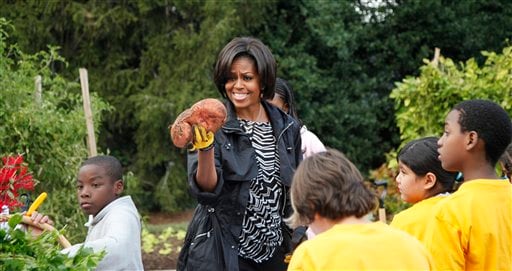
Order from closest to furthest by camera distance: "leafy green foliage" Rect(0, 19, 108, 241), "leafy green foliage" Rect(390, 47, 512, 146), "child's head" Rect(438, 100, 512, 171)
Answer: "child's head" Rect(438, 100, 512, 171) < "leafy green foliage" Rect(0, 19, 108, 241) < "leafy green foliage" Rect(390, 47, 512, 146)

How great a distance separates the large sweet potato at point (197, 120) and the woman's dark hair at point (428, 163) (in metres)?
0.94

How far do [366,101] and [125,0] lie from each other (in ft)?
16.1

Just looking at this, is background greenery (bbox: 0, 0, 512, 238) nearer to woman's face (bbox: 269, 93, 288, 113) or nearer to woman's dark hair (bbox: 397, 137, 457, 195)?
woman's face (bbox: 269, 93, 288, 113)

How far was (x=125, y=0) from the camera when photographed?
17000 millimetres

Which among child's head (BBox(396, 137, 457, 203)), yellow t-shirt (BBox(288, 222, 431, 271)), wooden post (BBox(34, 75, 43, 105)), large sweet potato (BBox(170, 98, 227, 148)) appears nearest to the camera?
yellow t-shirt (BBox(288, 222, 431, 271))

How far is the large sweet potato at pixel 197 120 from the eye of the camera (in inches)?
151

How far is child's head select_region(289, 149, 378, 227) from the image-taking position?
2.90m

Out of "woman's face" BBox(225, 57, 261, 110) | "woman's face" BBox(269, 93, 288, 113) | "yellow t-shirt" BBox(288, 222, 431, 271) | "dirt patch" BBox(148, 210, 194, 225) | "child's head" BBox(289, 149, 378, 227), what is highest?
"woman's face" BBox(225, 57, 261, 110)

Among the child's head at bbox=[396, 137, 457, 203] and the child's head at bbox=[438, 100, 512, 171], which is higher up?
the child's head at bbox=[438, 100, 512, 171]

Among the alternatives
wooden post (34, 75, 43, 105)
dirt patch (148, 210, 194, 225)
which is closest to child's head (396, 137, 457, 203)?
wooden post (34, 75, 43, 105)

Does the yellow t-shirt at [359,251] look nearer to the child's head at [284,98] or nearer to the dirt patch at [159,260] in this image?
the child's head at [284,98]

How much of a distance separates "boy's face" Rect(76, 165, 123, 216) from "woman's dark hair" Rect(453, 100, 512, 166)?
6.07 feet

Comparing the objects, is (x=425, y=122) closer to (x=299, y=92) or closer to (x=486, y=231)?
(x=486, y=231)

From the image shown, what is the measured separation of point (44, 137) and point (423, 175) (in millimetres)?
4094
